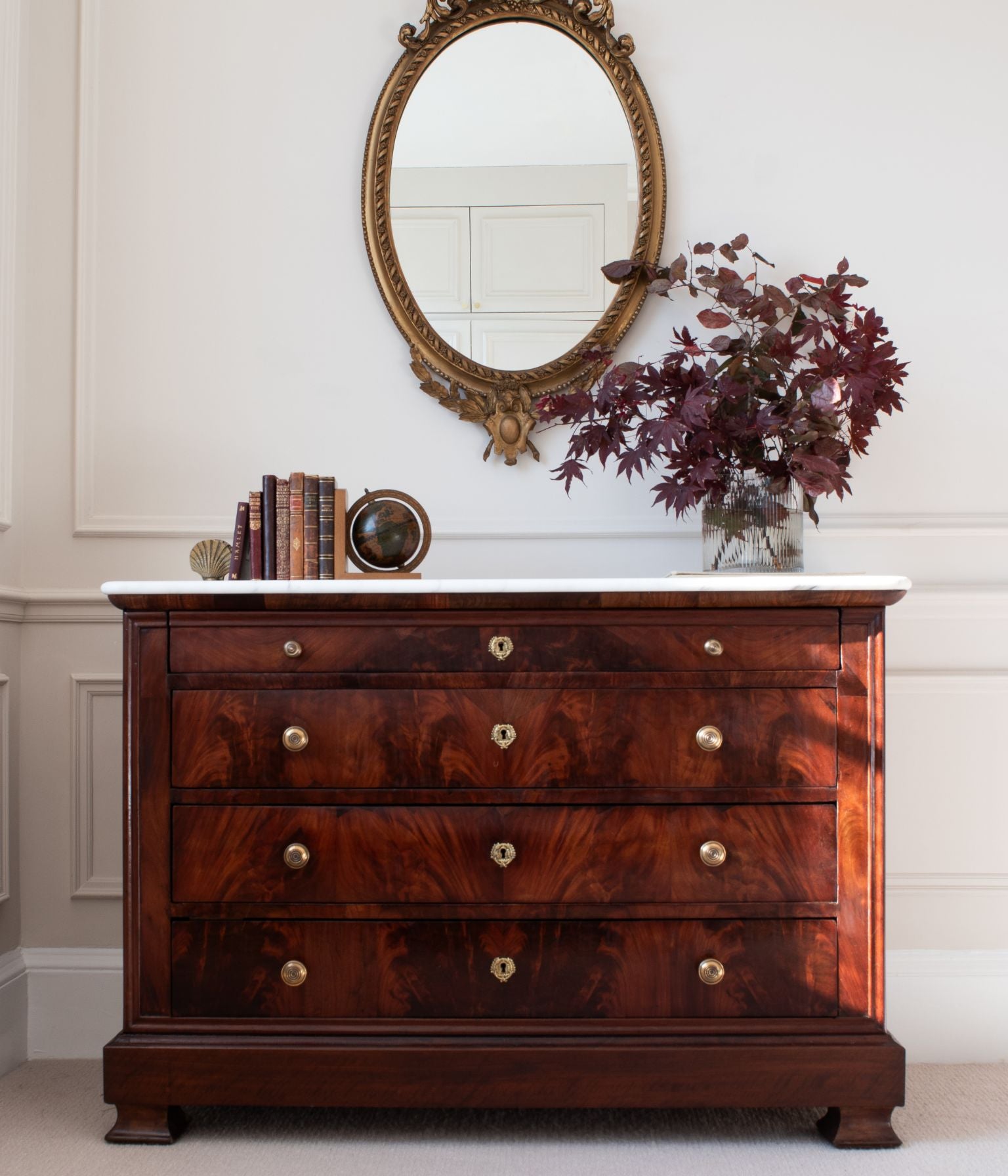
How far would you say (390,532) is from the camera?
6.77 feet

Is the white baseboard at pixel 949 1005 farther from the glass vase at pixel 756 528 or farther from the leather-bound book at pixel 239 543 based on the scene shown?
the leather-bound book at pixel 239 543

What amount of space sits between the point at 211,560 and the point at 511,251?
3.37 feet

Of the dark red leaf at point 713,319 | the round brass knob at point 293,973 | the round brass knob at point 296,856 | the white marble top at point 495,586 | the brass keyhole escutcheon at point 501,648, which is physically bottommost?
the round brass knob at point 293,973

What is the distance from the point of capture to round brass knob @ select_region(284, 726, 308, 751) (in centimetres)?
178

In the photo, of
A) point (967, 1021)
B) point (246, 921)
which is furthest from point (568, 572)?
point (967, 1021)

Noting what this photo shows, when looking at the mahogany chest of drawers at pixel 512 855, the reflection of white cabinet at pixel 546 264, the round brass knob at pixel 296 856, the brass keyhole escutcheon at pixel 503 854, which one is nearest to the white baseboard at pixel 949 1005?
the mahogany chest of drawers at pixel 512 855

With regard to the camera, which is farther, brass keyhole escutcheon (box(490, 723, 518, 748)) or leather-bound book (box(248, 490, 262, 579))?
leather-bound book (box(248, 490, 262, 579))

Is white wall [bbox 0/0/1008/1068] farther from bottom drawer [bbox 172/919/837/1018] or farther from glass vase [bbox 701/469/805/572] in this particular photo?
bottom drawer [bbox 172/919/837/1018]

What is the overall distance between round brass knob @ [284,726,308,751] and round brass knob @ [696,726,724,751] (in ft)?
2.32

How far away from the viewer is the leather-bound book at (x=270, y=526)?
206cm

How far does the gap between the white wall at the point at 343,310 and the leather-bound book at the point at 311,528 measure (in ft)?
1.17

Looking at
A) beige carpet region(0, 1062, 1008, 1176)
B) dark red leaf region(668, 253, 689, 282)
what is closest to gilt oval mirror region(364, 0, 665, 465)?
dark red leaf region(668, 253, 689, 282)

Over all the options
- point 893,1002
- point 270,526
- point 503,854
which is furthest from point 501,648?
point 893,1002

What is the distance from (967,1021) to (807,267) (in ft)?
5.95
